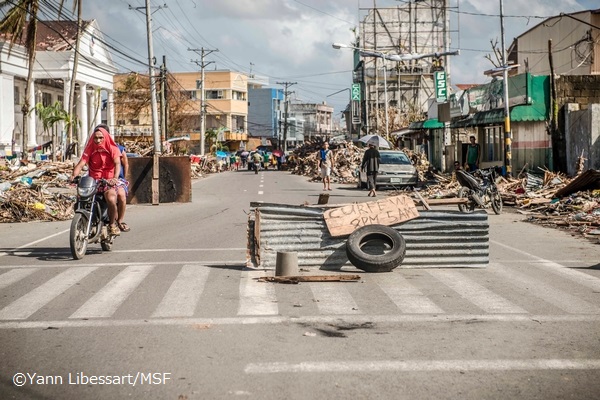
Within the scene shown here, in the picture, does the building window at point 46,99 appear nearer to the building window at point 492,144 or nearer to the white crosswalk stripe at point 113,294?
the building window at point 492,144

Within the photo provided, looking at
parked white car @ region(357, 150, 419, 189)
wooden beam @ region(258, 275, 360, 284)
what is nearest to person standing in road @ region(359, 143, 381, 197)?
parked white car @ region(357, 150, 419, 189)

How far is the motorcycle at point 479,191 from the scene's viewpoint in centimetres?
2082

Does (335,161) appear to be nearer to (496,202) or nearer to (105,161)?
(496,202)

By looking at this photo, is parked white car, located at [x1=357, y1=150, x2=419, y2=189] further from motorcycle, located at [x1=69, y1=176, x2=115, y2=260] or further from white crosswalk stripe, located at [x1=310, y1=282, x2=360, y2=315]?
white crosswalk stripe, located at [x1=310, y1=282, x2=360, y2=315]

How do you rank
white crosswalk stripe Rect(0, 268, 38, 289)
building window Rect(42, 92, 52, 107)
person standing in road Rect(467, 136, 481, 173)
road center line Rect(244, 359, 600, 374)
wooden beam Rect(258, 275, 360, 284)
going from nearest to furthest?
road center line Rect(244, 359, 600, 374) < wooden beam Rect(258, 275, 360, 284) < white crosswalk stripe Rect(0, 268, 38, 289) < person standing in road Rect(467, 136, 481, 173) < building window Rect(42, 92, 52, 107)

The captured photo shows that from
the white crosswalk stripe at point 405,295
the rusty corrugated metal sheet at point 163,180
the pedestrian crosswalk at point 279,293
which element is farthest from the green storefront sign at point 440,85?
the white crosswalk stripe at point 405,295

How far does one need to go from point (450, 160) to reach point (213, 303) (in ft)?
131

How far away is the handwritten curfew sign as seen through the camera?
1143 centimetres

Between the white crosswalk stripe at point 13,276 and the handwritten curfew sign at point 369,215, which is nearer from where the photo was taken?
the white crosswalk stripe at point 13,276

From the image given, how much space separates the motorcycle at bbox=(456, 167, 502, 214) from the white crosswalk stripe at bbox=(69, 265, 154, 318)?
1135 centimetres

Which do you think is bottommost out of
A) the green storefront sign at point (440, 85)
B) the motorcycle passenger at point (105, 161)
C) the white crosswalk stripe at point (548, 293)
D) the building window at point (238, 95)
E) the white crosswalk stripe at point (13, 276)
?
the white crosswalk stripe at point (548, 293)

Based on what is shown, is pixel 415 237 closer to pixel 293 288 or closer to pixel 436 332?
Answer: pixel 293 288

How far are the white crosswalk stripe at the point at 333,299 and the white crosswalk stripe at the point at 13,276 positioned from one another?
389cm

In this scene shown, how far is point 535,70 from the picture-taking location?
54406mm
